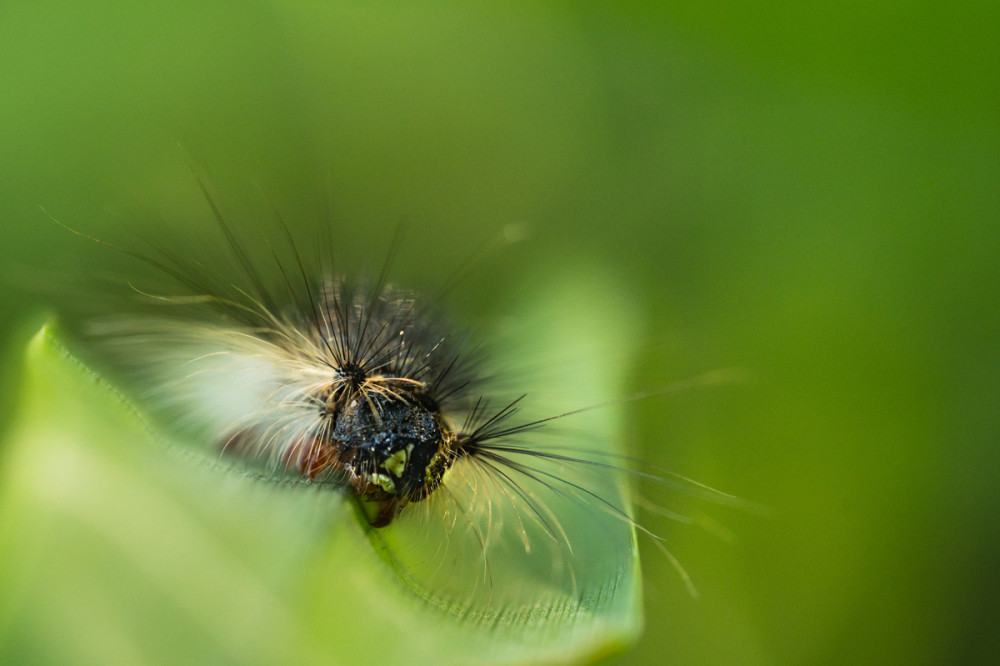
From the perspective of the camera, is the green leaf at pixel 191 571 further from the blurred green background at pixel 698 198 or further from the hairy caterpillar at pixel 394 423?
the blurred green background at pixel 698 198

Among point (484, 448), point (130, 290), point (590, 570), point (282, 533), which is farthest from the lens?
point (130, 290)

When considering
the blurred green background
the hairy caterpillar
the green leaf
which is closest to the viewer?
the green leaf

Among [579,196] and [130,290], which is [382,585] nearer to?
[130,290]

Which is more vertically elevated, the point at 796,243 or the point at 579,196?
the point at 579,196

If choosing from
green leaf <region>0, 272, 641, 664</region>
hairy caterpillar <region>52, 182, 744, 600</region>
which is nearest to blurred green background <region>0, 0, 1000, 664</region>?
hairy caterpillar <region>52, 182, 744, 600</region>

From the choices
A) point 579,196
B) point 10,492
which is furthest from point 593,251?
point 10,492

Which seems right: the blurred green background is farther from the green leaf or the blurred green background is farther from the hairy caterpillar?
the green leaf

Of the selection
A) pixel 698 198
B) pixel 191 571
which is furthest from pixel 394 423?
pixel 698 198
